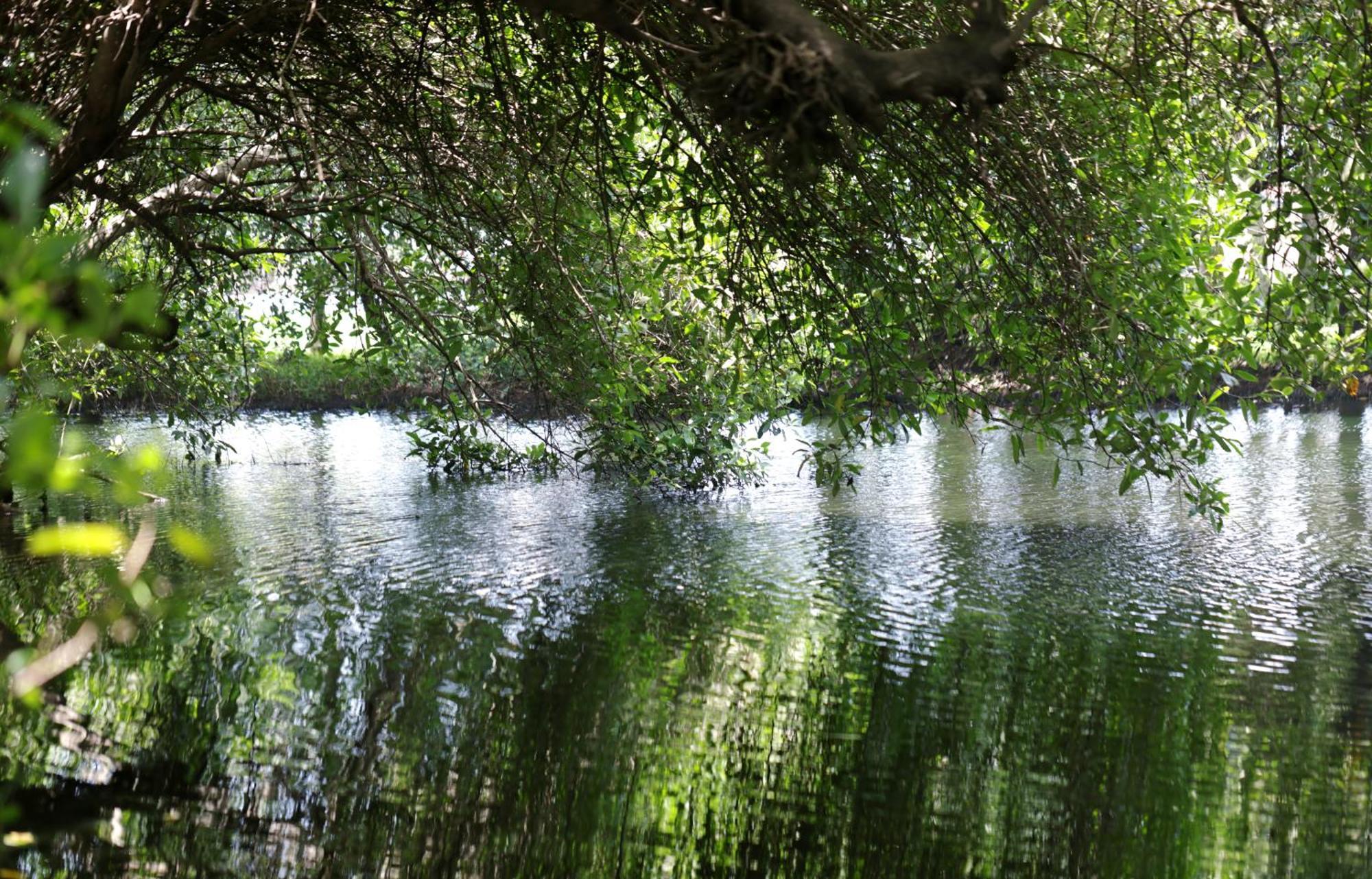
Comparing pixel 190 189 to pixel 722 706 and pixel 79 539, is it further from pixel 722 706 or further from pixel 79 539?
pixel 79 539

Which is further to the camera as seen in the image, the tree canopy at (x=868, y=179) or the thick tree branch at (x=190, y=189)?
the thick tree branch at (x=190, y=189)

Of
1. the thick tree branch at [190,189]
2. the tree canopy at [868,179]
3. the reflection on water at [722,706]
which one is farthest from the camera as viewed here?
the thick tree branch at [190,189]

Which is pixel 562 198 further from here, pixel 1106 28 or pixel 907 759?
pixel 907 759

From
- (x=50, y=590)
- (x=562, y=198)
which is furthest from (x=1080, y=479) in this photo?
(x=50, y=590)

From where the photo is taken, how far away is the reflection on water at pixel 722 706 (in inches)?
157

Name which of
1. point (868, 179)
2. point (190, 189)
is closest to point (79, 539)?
point (868, 179)

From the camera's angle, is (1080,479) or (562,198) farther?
(1080,479)

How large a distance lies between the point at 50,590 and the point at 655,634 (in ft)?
12.8

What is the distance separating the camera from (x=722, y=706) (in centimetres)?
572

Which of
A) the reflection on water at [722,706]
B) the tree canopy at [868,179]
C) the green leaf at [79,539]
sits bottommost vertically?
the reflection on water at [722,706]

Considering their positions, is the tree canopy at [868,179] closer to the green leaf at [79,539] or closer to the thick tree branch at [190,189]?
the thick tree branch at [190,189]

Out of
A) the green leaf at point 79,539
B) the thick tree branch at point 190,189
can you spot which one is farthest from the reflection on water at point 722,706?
the thick tree branch at point 190,189

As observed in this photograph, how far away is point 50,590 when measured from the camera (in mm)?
7820

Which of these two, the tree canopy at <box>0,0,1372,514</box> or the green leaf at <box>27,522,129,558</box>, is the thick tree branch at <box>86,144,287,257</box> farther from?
the green leaf at <box>27,522,129,558</box>
